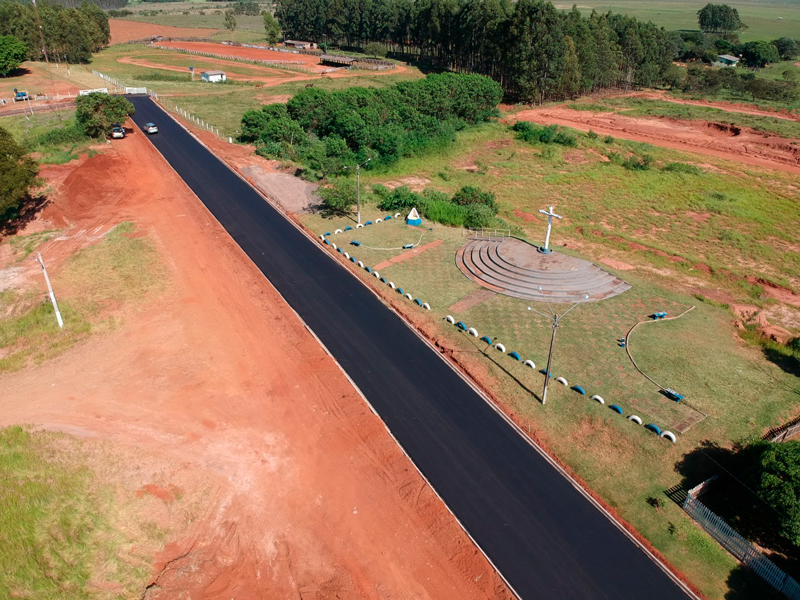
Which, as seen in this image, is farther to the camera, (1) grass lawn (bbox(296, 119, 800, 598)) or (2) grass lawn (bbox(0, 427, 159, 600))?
(1) grass lawn (bbox(296, 119, 800, 598))

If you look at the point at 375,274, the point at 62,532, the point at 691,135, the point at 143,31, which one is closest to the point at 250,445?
the point at 62,532

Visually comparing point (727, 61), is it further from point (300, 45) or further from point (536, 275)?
point (536, 275)

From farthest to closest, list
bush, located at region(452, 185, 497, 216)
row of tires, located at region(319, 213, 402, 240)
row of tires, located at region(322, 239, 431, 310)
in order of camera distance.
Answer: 1. bush, located at region(452, 185, 497, 216)
2. row of tires, located at region(319, 213, 402, 240)
3. row of tires, located at region(322, 239, 431, 310)

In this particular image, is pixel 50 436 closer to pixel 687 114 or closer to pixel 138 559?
pixel 138 559

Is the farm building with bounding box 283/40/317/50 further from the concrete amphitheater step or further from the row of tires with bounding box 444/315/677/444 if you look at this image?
the row of tires with bounding box 444/315/677/444

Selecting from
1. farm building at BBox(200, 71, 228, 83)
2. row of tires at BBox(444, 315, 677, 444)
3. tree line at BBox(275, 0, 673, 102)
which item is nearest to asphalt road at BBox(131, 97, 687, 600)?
row of tires at BBox(444, 315, 677, 444)
